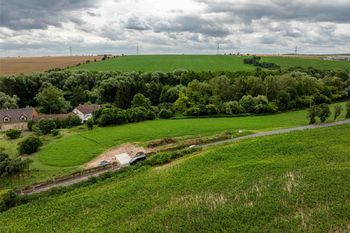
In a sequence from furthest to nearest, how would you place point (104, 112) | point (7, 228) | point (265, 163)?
point (104, 112) < point (265, 163) < point (7, 228)

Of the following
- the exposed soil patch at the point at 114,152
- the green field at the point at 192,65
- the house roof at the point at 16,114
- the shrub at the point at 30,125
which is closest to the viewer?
the exposed soil patch at the point at 114,152

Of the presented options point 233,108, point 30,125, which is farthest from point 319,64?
point 30,125

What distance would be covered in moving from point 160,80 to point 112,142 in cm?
5132

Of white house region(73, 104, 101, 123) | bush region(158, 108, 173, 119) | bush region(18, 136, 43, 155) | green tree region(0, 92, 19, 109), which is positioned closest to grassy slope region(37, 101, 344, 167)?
bush region(18, 136, 43, 155)

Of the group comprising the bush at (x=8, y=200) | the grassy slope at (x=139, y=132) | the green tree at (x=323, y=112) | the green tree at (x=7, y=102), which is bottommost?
the bush at (x=8, y=200)

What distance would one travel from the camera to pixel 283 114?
6706 centimetres

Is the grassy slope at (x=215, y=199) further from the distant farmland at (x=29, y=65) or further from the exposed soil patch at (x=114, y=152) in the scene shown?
the distant farmland at (x=29, y=65)

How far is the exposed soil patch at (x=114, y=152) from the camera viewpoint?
3828 cm

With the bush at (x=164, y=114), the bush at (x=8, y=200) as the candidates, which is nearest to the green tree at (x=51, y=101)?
the bush at (x=164, y=114)

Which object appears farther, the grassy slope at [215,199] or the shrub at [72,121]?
the shrub at [72,121]

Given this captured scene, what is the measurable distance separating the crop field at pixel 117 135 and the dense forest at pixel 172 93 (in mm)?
4601

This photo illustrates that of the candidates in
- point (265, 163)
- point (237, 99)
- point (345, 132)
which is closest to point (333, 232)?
point (265, 163)

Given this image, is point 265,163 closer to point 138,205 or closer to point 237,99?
point 138,205

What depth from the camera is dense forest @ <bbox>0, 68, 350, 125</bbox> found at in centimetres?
6738
